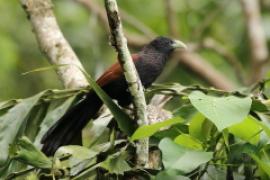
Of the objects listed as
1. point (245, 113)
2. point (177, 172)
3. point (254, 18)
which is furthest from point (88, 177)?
point (254, 18)

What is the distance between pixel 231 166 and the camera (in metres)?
2.59

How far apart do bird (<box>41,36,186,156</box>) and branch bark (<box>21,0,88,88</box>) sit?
223mm

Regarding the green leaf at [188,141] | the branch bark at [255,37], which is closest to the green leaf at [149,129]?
the green leaf at [188,141]

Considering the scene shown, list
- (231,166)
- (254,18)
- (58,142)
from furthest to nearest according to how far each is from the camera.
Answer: (254,18), (58,142), (231,166)

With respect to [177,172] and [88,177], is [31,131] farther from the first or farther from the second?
[177,172]

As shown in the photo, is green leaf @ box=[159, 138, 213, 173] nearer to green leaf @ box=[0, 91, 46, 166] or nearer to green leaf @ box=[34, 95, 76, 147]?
green leaf @ box=[0, 91, 46, 166]

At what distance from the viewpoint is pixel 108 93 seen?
3820 millimetres

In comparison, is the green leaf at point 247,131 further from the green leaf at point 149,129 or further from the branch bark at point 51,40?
the branch bark at point 51,40

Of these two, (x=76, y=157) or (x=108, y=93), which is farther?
(x=108, y=93)

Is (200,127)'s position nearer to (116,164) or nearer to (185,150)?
(185,150)

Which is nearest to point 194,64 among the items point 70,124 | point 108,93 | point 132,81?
point 108,93

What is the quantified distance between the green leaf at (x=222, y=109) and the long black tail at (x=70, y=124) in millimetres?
912

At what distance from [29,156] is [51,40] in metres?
1.58

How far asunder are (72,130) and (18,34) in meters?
5.41
